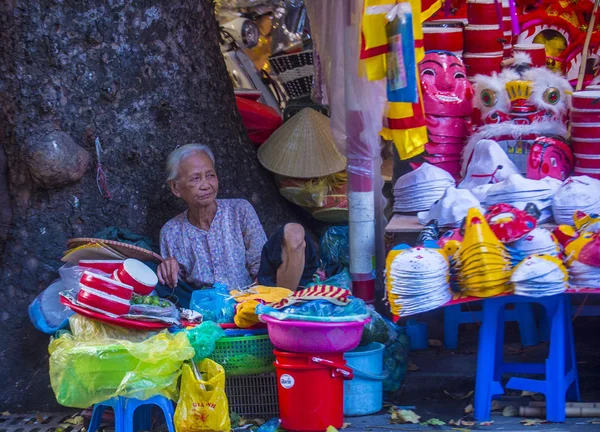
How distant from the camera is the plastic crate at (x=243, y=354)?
4.54 metres

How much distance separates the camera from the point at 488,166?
193 inches

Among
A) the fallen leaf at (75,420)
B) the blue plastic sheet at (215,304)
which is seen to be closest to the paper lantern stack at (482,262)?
the blue plastic sheet at (215,304)

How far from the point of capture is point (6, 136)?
205 inches

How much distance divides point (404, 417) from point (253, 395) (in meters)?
0.74

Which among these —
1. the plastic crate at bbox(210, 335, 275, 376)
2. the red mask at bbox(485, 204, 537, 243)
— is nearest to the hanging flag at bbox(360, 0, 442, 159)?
the red mask at bbox(485, 204, 537, 243)

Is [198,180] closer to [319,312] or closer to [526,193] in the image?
[319,312]

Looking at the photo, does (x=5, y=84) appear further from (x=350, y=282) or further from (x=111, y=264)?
(x=350, y=282)

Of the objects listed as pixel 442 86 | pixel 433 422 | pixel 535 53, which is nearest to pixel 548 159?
pixel 442 86

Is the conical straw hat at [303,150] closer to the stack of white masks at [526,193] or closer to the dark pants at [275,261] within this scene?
the dark pants at [275,261]

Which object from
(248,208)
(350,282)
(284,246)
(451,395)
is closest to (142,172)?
(248,208)

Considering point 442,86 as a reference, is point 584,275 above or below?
below

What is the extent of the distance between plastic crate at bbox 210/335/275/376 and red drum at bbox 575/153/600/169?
1845 millimetres

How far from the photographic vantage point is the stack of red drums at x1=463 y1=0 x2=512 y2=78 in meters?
5.50

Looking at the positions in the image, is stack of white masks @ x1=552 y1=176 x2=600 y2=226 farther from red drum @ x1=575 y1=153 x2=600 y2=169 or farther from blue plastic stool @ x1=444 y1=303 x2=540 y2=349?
blue plastic stool @ x1=444 y1=303 x2=540 y2=349
